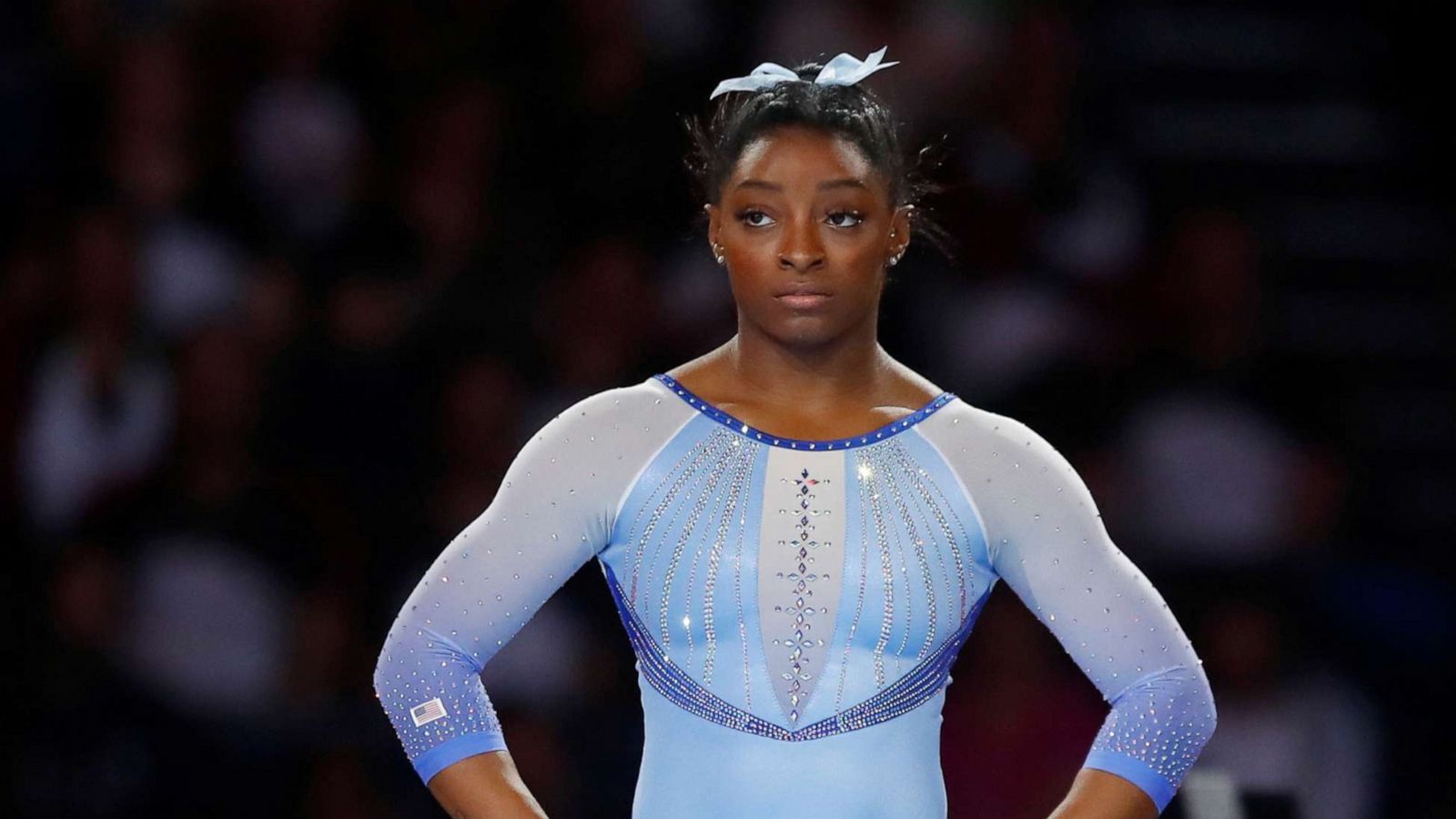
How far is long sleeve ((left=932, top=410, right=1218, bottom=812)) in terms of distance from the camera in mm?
2381

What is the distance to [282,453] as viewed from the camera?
15.5ft

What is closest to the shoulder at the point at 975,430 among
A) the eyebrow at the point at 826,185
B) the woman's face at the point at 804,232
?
the woman's face at the point at 804,232

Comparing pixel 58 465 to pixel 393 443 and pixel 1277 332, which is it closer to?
pixel 393 443

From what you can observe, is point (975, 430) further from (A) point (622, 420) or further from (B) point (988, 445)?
(A) point (622, 420)

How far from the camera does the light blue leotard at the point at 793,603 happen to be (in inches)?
93.5

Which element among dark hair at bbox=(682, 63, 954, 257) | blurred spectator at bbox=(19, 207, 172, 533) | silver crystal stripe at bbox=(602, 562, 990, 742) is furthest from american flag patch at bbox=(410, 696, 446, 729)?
blurred spectator at bbox=(19, 207, 172, 533)

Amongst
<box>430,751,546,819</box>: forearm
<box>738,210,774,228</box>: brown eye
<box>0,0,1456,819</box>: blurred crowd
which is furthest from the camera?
<box>0,0,1456,819</box>: blurred crowd

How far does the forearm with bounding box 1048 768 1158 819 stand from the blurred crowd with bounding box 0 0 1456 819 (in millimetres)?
1731

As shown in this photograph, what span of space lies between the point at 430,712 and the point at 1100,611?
74 cm

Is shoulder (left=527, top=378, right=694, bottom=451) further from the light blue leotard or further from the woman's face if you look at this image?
→ the woman's face

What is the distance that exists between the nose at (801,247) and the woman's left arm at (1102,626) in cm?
28

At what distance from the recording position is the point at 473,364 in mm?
4773

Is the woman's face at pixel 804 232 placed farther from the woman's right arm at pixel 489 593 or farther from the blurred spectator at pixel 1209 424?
the blurred spectator at pixel 1209 424

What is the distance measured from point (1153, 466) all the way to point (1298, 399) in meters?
0.42
